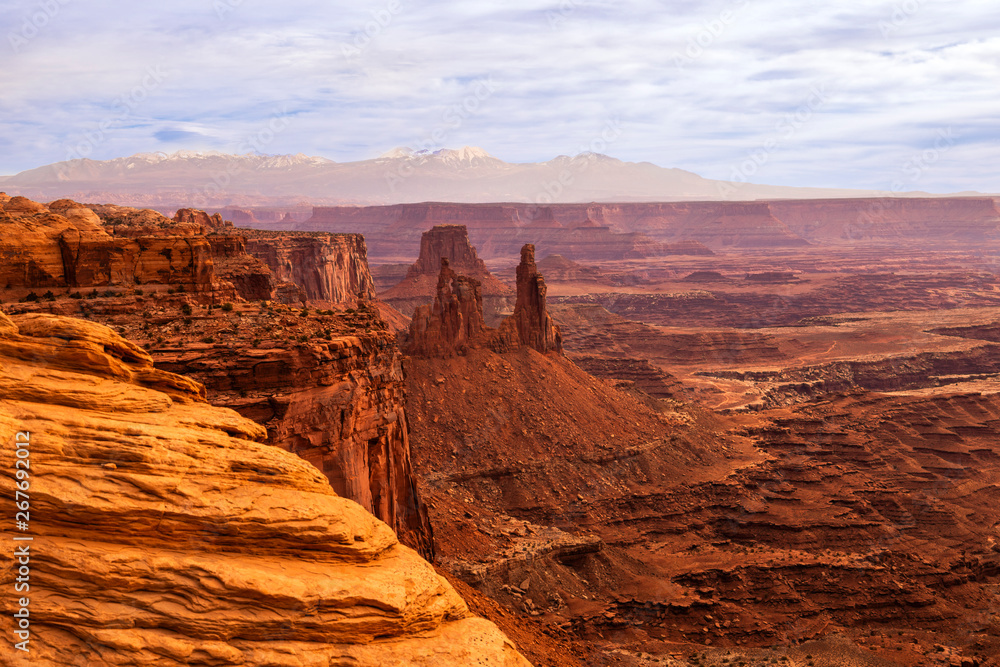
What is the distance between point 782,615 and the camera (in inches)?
1709

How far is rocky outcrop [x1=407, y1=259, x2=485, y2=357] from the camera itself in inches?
2562

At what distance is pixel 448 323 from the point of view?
65.6 meters

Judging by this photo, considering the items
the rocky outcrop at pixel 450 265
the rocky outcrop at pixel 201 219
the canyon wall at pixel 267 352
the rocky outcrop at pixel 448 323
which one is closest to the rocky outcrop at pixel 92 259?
the canyon wall at pixel 267 352

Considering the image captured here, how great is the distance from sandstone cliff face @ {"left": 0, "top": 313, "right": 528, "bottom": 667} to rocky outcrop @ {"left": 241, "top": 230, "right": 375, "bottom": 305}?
81863mm

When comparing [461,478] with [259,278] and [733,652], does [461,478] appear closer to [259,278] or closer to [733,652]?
[259,278]

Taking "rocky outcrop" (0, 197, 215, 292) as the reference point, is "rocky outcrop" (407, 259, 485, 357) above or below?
below

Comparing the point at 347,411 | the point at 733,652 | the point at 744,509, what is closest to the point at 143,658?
the point at 347,411

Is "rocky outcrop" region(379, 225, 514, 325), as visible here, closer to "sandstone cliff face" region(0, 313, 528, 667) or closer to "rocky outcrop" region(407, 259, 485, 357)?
"rocky outcrop" region(407, 259, 485, 357)

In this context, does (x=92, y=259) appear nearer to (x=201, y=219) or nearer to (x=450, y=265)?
(x=201, y=219)

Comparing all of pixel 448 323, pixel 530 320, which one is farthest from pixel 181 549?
pixel 530 320

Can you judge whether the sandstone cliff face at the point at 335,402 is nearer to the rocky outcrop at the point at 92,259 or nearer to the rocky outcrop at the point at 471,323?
the rocky outcrop at the point at 92,259

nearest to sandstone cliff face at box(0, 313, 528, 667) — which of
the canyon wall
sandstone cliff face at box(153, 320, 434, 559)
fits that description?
sandstone cliff face at box(153, 320, 434, 559)

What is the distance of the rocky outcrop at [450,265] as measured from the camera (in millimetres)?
152000

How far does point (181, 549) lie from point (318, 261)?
103 metres
